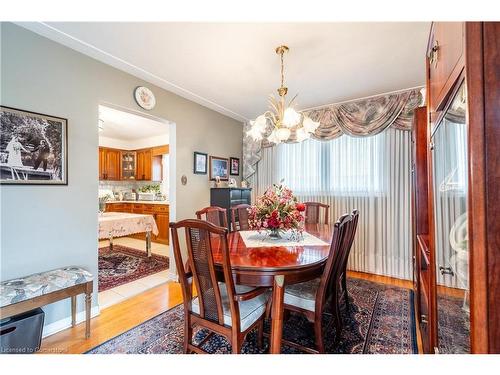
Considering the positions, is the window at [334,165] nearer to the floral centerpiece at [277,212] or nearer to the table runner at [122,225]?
the floral centerpiece at [277,212]

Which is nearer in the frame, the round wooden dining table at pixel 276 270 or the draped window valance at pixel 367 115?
the round wooden dining table at pixel 276 270

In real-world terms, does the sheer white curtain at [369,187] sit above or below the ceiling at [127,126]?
below

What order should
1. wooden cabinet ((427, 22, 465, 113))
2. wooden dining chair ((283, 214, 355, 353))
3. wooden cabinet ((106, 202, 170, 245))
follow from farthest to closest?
wooden cabinet ((106, 202, 170, 245))
wooden dining chair ((283, 214, 355, 353))
wooden cabinet ((427, 22, 465, 113))

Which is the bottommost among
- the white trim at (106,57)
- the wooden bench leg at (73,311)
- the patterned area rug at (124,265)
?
the patterned area rug at (124,265)

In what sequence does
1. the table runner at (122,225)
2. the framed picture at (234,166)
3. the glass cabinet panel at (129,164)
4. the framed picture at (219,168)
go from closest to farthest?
1. the table runner at (122,225)
2. the framed picture at (219,168)
3. the framed picture at (234,166)
4. the glass cabinet panel at (129,164)

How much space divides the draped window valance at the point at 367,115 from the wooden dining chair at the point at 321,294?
2.09 meters

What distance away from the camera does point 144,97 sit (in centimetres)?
268

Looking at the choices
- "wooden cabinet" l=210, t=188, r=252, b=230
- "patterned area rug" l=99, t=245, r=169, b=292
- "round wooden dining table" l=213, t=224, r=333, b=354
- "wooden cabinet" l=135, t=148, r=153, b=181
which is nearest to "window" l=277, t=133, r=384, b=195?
"wooden cabinet" l=210, t=188, r=252, b=230

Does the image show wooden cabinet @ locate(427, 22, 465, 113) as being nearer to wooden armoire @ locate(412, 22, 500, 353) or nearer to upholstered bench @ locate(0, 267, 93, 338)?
wooden armoire @ locate(412, 22, 500, 353)

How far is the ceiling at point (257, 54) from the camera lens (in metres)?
1.86

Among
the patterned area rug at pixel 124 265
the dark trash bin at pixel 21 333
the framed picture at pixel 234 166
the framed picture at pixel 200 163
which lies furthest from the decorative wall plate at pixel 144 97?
the patterned area rug at pixel 124 265

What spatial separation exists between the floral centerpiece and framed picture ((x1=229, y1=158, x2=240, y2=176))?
2.19 metres

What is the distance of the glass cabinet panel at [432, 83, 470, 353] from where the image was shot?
0.74m

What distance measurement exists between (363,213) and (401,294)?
1123 mm
